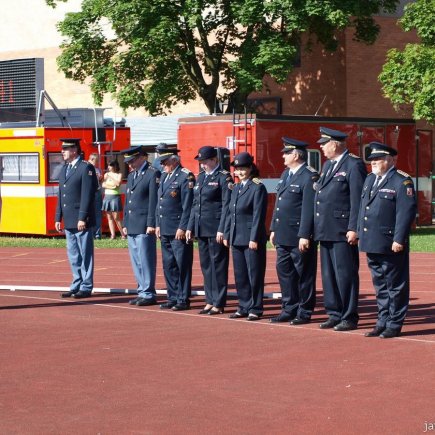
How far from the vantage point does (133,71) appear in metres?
33.9

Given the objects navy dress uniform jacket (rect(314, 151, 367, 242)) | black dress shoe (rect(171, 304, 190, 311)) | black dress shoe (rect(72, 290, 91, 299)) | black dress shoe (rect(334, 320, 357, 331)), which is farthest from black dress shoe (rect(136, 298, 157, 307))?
black dress shoe (rect(334, 320, 357, 331))

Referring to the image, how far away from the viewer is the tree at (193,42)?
105ft

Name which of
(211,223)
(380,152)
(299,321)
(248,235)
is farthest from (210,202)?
(380,152)

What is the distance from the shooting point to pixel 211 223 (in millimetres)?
14094

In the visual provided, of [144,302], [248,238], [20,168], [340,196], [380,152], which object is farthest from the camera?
[20,168]

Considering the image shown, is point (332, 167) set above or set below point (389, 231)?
above

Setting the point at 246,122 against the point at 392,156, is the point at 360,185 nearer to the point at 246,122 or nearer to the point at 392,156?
the point at 392,156

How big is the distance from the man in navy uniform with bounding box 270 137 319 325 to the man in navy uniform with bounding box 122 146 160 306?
2.26 metres

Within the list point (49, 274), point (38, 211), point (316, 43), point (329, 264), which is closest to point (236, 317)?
point (329, 264)

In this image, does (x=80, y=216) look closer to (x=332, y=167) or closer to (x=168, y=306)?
(x=168, y=306)

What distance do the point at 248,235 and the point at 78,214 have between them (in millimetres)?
3285

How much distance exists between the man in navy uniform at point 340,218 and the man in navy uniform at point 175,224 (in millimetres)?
2525

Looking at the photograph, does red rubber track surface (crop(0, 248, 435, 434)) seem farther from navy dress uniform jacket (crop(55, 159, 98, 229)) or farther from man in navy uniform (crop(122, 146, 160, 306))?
navy dress uniform jacket (crop(55, 159, 98, 229))

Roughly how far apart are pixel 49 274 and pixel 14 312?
5161mm
